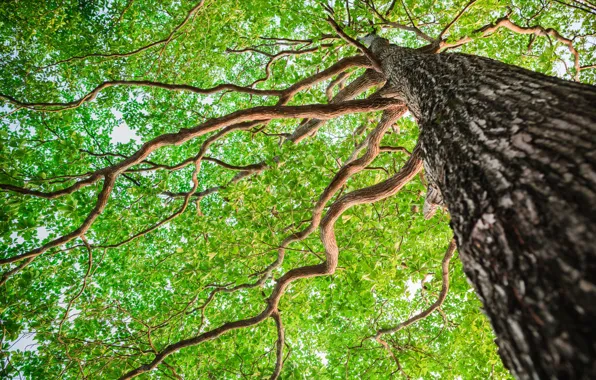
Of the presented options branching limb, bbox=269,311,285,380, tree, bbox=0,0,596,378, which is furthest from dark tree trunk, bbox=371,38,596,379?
branching limb, bbox=269,311,285,380

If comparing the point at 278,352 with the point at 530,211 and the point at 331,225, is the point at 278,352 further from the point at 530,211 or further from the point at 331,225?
the point at 530,211

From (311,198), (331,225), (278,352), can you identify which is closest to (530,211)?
(331,225)

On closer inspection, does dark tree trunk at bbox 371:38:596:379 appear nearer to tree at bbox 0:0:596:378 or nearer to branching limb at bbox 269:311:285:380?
tree at bbox 0:0:596:378

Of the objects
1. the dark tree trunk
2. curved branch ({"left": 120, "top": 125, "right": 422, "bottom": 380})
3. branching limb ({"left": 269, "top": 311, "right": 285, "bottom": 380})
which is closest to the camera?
the dark tree trunk

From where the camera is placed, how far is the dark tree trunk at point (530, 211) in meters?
0.83

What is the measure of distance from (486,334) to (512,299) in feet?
17.9

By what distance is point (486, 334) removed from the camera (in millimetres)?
5406

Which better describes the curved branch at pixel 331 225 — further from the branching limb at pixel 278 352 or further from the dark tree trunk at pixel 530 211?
the dark tree trunk at pixel 530 211

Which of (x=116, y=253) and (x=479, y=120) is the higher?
(x=116, y=253)

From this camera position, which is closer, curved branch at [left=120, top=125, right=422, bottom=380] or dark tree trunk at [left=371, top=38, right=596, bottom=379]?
dark tree trunk at [left=371, top=38, right=596, bottom=379]

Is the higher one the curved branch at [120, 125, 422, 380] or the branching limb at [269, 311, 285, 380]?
the curved branch at [120, 125, 422, 380]

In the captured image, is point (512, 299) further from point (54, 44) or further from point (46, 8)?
A: point (54, 44)

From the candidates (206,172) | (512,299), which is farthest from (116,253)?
(512,299)

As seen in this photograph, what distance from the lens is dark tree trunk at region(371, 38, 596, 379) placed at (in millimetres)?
827
